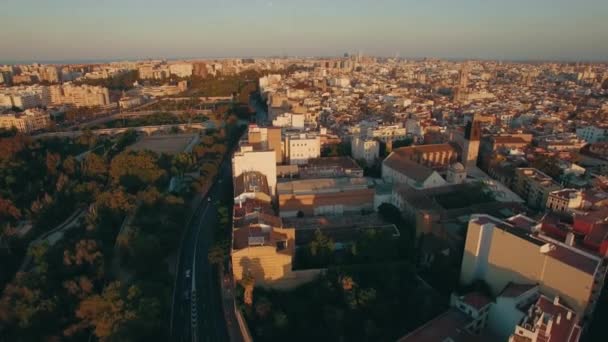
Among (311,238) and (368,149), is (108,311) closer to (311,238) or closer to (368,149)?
(311,238)

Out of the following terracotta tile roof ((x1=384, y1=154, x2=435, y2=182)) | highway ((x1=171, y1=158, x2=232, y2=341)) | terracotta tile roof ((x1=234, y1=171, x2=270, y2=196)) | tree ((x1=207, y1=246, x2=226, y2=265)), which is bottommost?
highway ((x1=171, y1=158, x2=232, y2=341))

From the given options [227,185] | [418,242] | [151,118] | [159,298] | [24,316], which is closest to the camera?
[24,316]

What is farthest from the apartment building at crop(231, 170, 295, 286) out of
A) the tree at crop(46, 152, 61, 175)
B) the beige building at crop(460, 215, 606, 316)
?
the tree at crop(46, 152, 61, 175)

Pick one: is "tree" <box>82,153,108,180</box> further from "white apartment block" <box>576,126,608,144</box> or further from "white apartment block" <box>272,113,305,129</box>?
"white apartment block" <box>576,126,608,144</box>

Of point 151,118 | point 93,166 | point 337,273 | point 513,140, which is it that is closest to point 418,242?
point 337,273

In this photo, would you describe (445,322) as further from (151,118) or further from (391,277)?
(151,118)
